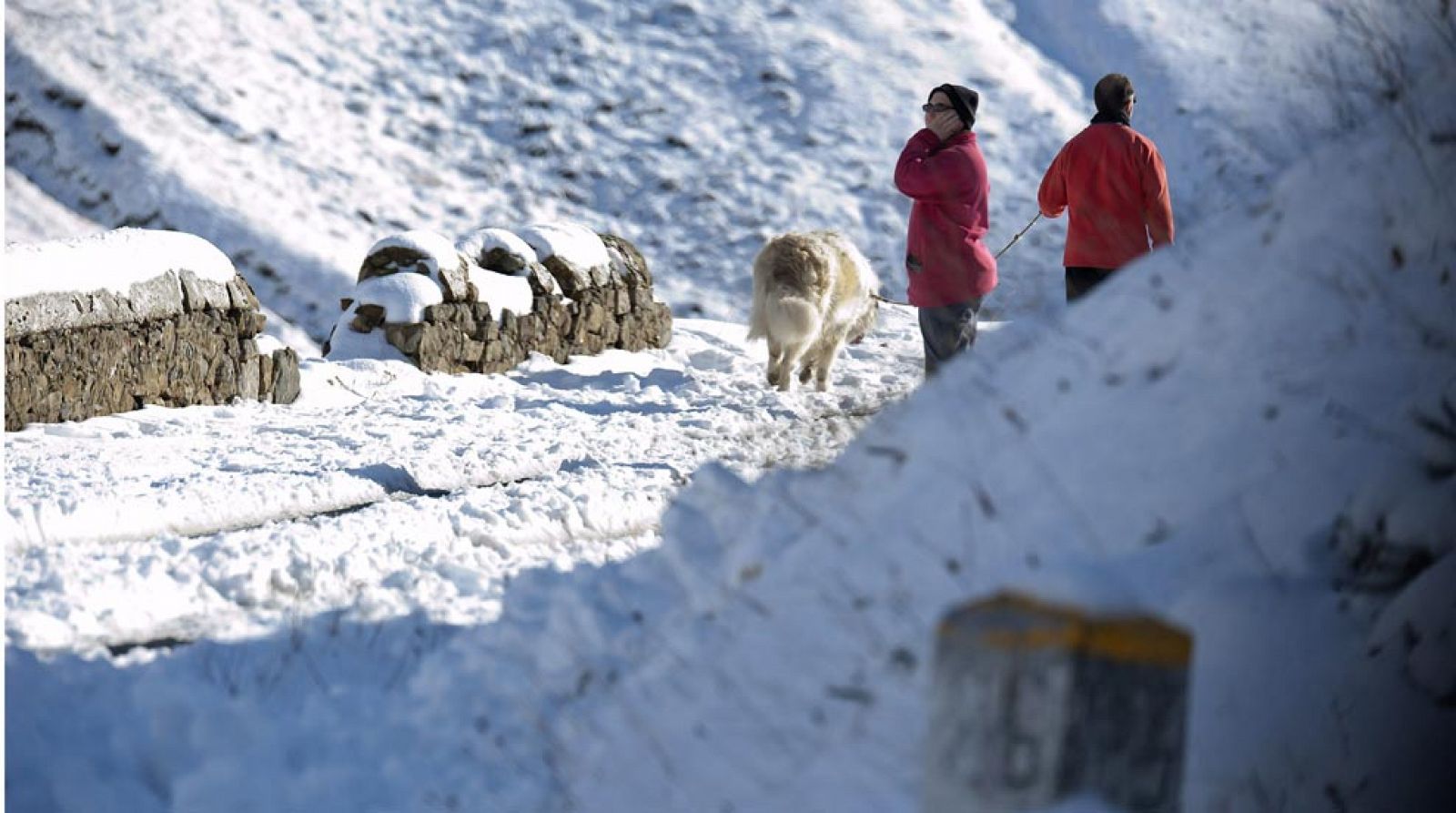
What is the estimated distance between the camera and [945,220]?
669 cm

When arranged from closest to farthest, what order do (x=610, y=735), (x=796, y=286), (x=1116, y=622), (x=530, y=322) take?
(x=1116, y=622) < (x=610, y=735) < (x=796, y=286) < (x=530, y=322)

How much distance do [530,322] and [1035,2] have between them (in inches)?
563

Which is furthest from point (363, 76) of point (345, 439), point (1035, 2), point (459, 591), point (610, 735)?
point (610, 735)

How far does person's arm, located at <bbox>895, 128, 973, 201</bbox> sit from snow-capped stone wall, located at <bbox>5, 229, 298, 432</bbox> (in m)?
4.36

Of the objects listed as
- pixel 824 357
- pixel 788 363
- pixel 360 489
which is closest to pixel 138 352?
pixel 360 489

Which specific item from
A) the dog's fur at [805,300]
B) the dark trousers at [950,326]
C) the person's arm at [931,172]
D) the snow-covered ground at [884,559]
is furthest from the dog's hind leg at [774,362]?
the snow-covered ground at [884,559]

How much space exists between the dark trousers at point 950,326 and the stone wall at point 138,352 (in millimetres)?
4358

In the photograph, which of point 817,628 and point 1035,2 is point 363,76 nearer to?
point 1035,2

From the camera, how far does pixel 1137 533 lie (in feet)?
7.65

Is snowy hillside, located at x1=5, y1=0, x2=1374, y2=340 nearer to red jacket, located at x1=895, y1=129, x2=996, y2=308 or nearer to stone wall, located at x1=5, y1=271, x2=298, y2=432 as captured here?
stone wall, located at x1=5, y1=271, x2=298, y2=432

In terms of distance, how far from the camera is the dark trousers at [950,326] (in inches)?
263

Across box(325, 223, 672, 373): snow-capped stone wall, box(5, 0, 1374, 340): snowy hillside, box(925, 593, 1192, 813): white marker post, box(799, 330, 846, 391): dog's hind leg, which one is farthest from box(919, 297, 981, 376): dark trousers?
box(5, 0, 1374, 340): snowy hillside

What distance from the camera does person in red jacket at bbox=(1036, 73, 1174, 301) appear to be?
6309 mm

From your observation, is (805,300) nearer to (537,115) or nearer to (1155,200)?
(1155,200)
